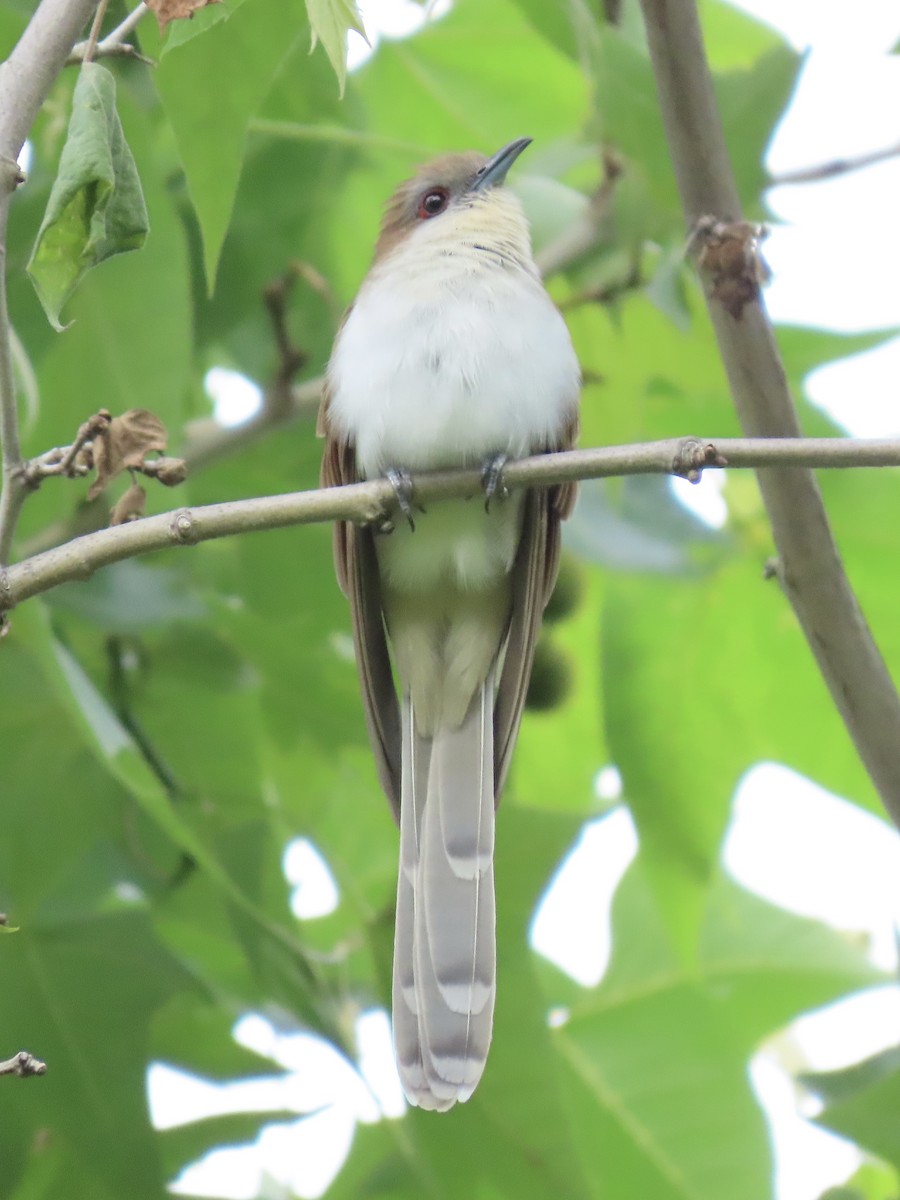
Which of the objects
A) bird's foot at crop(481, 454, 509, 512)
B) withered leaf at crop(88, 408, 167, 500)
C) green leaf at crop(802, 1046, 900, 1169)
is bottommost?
green leaf at crop(802, 1046, 900, 1169)

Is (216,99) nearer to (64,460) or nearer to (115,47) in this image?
(115,47)

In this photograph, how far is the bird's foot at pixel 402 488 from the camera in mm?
2996

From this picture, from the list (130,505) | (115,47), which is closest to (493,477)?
(130,505)

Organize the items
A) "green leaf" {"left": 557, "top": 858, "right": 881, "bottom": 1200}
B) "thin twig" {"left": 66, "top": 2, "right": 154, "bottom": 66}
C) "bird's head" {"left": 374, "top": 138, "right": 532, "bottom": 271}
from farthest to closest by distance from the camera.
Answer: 1. "bird's head" {"left": 374, "top": 138, "right": 532, "bottom": 271}
2. "green leaf" {"left": 557, "top": 858, "right": 881, "bottom": 1200}
3. "thin twig" {"left": 66, "top": 2, "right": 154, "bottom": 66}

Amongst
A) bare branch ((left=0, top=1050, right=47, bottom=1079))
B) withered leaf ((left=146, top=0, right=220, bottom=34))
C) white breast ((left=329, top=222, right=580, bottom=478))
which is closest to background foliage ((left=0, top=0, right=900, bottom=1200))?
white breast ((left=329, top=222, right=580, bottom=478))

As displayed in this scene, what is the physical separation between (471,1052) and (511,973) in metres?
0.54

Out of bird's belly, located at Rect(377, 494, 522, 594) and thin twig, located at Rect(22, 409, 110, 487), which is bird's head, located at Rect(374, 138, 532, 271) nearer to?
bird's belly, located at Rect(377, 494, 522, 594)

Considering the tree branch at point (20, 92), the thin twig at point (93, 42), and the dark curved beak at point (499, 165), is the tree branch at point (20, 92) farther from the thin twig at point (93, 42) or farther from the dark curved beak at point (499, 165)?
the dark curved beak at point (499, 165)

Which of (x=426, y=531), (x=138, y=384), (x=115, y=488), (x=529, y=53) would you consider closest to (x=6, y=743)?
(x=115, y=488)

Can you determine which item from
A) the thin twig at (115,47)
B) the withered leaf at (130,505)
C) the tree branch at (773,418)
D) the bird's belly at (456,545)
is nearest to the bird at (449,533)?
the bird's belly at (456,545)

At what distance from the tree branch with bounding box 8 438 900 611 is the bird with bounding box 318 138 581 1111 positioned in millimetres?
835

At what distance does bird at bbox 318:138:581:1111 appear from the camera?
3459 millimetres

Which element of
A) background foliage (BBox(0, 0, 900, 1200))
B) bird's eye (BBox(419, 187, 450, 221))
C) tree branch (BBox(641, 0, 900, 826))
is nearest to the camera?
tree branch (BBox(641, 0, 900, 826))

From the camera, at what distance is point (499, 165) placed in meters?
4.19
